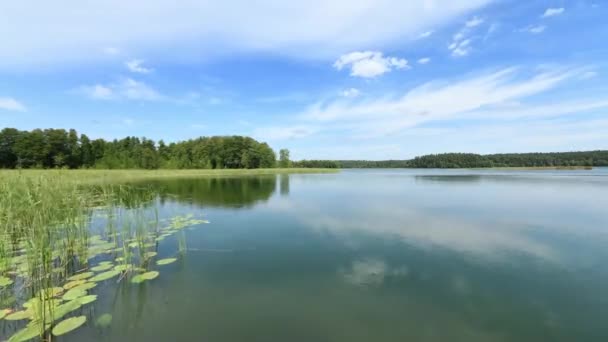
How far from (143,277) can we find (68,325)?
1531 millimetres

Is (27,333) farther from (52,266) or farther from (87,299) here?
(52,266)

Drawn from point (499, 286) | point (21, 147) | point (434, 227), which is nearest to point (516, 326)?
point (499, 286)

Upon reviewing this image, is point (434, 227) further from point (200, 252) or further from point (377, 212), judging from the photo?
point (200, 252)

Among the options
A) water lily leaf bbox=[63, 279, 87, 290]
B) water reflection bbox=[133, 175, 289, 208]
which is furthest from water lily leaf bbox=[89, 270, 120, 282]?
water reflection bbox=[133, 175, 289, 208]

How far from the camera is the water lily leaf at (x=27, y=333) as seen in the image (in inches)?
119

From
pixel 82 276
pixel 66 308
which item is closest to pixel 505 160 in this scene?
pixel 82 276

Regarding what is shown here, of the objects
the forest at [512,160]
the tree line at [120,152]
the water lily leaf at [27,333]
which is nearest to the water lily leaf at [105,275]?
the water lily leaf at [27,333]

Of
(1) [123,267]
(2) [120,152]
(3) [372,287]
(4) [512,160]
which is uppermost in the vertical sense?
(2) [120,152]

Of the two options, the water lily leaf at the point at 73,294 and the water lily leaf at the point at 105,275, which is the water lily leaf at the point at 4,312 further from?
the water lily leaf at the point at 105,275

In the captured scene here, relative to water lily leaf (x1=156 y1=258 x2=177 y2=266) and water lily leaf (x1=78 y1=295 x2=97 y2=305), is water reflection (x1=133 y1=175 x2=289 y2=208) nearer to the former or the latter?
water lily leaf (x1=156 y1=258 x2=177 y2=266)

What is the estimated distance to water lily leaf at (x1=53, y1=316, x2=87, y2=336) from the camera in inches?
126

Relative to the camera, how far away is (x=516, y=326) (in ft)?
11.6

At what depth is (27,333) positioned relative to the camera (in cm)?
309

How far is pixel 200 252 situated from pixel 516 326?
237 inches
